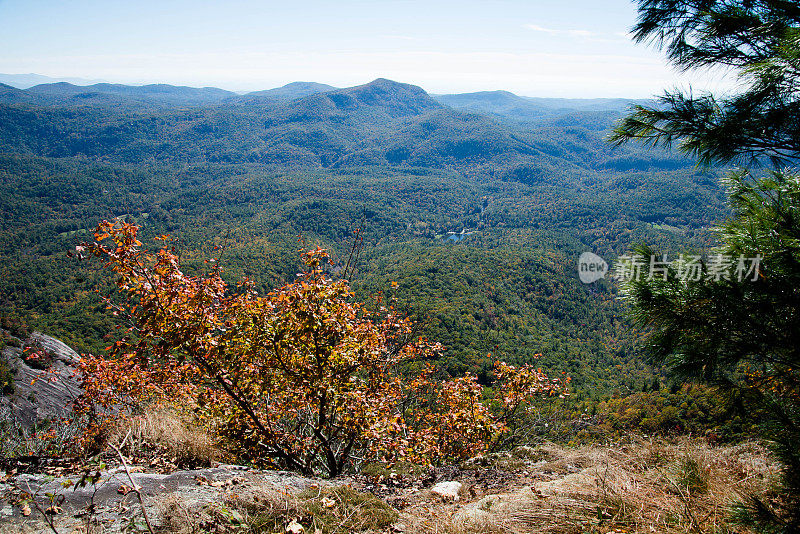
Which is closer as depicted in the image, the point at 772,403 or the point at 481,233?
the point at 772,403

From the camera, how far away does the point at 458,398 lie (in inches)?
295

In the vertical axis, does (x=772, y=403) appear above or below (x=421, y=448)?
above

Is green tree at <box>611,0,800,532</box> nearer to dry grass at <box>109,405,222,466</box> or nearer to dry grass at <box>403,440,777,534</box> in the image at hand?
dry grass at <box>403,440,777,534</box>

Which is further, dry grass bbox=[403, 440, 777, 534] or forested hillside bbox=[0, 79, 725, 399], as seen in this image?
forested hillside bbox=[0, 79, 725, 399]

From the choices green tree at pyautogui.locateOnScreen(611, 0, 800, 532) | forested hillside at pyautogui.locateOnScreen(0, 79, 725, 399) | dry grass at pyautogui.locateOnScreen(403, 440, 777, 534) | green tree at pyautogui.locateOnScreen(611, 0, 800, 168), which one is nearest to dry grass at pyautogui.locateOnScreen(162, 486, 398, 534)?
dry grass at pyautogui.locateOnScreen(403, 440, 777, 534)

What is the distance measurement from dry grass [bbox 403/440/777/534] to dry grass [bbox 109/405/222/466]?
2703mm

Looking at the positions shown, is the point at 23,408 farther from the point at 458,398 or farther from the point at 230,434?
the point at 458,398

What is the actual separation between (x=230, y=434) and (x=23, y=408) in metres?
26.3

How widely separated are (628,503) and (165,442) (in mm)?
4932

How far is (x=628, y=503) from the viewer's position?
9.27 ft

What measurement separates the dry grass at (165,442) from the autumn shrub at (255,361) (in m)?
0.32

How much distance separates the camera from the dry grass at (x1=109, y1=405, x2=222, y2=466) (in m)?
4.30

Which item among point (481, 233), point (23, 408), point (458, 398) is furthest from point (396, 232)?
point (458, 398)

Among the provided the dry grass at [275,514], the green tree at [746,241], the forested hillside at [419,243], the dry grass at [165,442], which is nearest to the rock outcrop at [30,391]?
the forested hillside at [419,243]
